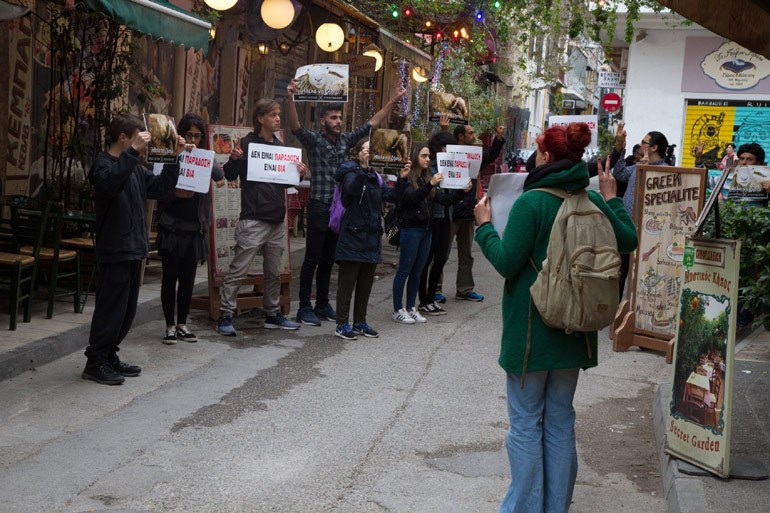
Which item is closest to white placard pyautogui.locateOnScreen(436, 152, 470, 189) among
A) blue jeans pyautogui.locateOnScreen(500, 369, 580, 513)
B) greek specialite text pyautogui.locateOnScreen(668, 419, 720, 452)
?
greek specialite text pyautogui.locateOnScreen(668, 419, 720, 452)

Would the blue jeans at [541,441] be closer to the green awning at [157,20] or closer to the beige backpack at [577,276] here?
the beige backpack at [577,276]

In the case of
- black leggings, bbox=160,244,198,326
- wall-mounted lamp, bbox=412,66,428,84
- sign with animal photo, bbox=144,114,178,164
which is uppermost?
wall-mounted lamp, bbox=412,66,428,84

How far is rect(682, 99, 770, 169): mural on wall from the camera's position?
21.1 meters

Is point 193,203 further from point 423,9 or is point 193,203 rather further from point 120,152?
point 423,9

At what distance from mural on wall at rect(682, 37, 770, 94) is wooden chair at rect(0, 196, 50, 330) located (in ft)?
53.8

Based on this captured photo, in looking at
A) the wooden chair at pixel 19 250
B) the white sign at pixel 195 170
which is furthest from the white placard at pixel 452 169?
the wooden chair at pixel 19 250

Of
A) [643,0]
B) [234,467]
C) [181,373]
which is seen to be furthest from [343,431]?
[643,0]

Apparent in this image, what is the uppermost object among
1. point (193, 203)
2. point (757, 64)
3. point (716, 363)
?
point (757, 64)

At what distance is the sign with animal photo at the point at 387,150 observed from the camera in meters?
8.98

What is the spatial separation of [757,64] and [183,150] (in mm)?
16513

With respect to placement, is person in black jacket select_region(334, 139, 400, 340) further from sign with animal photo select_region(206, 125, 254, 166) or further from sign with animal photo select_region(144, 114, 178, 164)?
sign with animal photo select_region(144, 114, 178, 164)

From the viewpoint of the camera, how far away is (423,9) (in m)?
18.2

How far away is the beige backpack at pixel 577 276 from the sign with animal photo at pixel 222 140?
5.46m

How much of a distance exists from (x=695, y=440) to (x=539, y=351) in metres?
1.57
